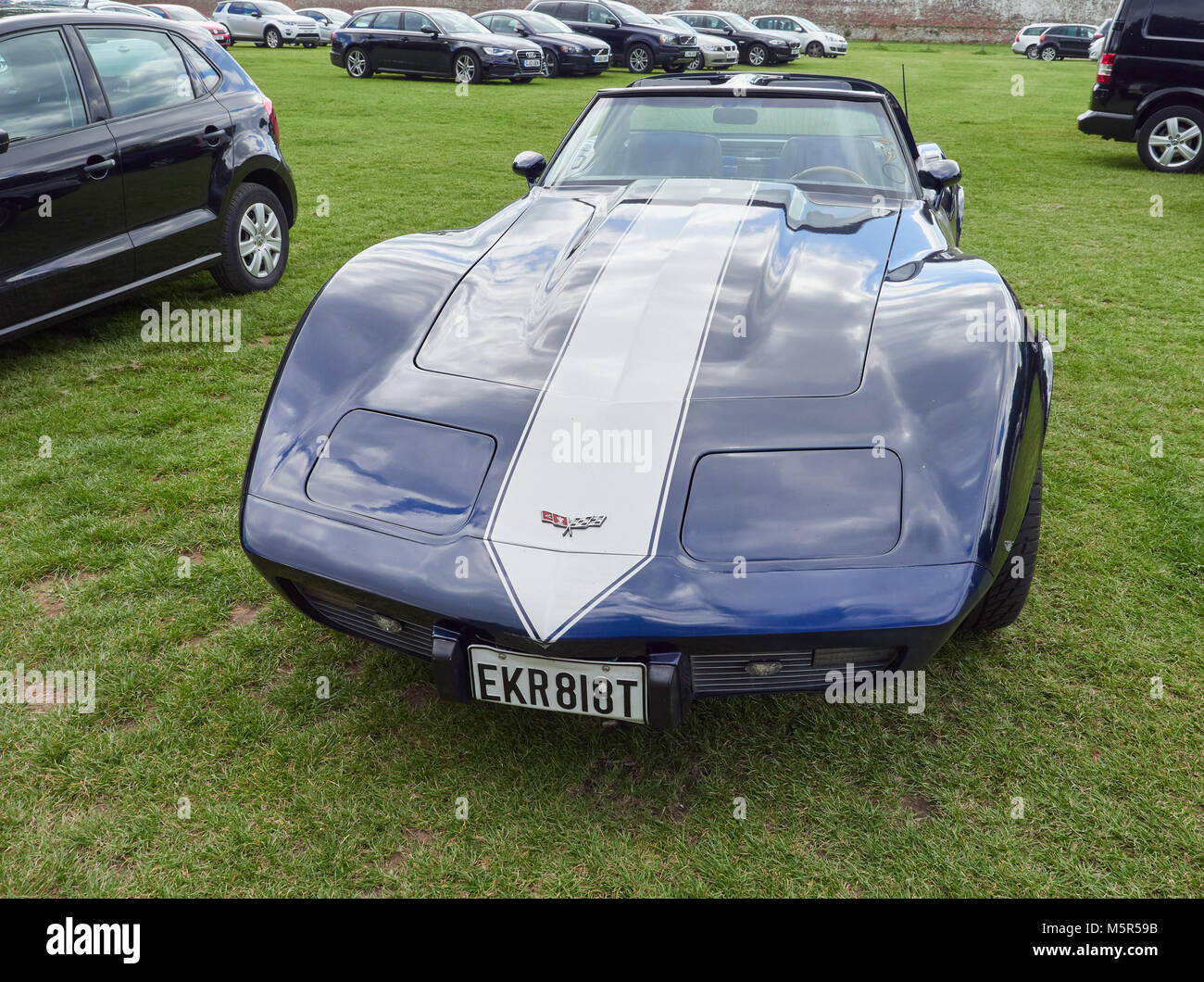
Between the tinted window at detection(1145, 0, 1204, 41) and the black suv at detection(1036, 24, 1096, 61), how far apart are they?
25093 mm

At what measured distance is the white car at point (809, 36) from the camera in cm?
→ 2794

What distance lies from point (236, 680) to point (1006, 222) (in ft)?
23.0

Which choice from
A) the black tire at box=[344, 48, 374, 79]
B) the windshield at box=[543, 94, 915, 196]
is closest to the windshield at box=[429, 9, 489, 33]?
the black tire at box=[344, 48, 374, 79]

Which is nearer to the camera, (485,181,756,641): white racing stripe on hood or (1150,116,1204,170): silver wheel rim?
(485,181,756,641): white racing stripe on hood

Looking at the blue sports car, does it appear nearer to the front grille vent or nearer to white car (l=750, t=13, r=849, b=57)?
the front grille vent

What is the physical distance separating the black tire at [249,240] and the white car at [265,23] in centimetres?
2370

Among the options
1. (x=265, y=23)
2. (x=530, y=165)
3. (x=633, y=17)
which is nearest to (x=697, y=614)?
(x=530, y=165)

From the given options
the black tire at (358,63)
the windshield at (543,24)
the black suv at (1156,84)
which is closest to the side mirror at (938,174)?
the black suv at (1156,84)

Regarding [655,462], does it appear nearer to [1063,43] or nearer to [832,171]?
[832,171]

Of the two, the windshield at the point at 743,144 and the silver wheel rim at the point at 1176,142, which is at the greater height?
the windshield at the point at 743,144

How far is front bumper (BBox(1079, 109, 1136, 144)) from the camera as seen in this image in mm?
9336

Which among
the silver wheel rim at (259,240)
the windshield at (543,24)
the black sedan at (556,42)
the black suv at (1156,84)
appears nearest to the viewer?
the silver wheel rim at (259,240)

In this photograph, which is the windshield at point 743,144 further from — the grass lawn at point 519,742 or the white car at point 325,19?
the white car at point 325,19
